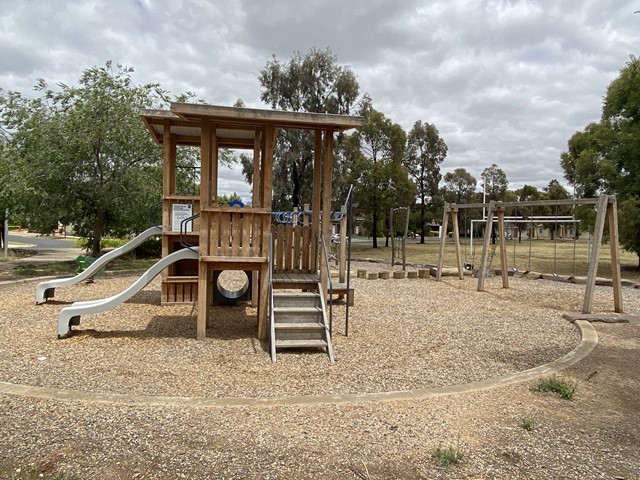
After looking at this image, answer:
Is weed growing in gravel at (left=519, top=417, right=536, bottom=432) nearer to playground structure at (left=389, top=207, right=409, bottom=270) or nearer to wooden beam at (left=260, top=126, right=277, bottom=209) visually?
wooden beam at (left=260, top=126, right=277, bottom=209)

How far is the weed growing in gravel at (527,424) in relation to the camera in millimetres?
3889

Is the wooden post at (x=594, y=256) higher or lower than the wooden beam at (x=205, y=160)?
lower

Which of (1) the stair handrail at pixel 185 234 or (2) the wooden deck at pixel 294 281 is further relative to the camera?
(1) the stair handrail at pixel 185 234

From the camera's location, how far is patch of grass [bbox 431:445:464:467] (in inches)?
129

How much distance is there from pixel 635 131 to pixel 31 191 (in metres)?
19.8

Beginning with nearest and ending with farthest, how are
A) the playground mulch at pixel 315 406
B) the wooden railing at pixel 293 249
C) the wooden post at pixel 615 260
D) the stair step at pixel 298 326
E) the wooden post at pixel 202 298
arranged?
the playground mulch at pixel 315 406 < the stair step at pixel 298 326 < the wooden post at pixel 202 298 < the wooden railing at pixel 293 249 < the wooden post at pixel 615 260

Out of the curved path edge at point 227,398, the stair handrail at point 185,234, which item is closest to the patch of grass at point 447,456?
the curved path edge at point 227,398

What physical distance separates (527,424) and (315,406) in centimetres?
172

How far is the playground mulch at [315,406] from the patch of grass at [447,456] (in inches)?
1.8

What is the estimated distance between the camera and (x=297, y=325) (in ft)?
20.9

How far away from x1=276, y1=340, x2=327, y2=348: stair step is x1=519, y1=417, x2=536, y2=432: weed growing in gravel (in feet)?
8.72

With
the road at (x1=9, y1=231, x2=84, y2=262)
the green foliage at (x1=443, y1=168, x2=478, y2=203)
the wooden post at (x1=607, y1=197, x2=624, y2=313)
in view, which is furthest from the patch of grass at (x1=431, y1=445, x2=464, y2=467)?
the green foliage at (x1=443, y1=168, x2=478, y2=203)

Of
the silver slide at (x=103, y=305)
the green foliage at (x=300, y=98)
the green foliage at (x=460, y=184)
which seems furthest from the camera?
the green foliage at (x=460, y=184)

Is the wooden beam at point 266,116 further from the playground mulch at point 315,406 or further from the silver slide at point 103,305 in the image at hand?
the playground mulch at point 315,406
